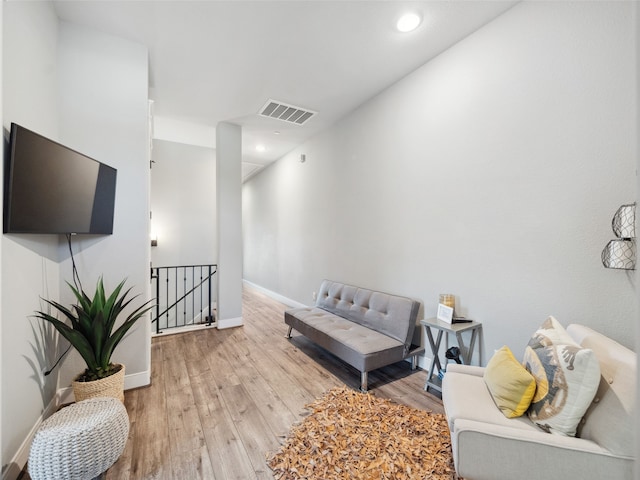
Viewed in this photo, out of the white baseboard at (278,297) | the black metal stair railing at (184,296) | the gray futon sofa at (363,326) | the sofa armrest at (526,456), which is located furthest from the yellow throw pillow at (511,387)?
the black metal stair railing at (184,296)

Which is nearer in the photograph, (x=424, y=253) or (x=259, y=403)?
(x=259, y=403)

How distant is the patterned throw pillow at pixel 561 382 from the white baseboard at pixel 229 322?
3661mm

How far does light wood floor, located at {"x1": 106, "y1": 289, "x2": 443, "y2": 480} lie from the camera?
5.34ft

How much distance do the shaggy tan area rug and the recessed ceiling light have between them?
121 inches

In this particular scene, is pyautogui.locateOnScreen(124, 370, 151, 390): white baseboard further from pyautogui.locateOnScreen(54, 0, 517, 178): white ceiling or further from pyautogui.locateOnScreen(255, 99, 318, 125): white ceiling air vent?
pyautogui.locateOnScreen(255, 99, 318, 125): white ceiling air vent

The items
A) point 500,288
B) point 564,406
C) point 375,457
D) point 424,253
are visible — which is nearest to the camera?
point 564,406

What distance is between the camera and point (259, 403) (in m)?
2.21

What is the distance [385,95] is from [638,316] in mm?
3076

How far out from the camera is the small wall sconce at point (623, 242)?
1.40 m

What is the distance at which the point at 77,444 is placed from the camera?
4.19 ft

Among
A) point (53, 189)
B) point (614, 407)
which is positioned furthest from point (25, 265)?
point (614, 407)

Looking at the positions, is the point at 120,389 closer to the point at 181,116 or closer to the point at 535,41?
the point at 181,116

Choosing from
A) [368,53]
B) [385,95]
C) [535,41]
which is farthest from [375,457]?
[385,95]

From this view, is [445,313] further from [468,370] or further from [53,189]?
[53,189]
